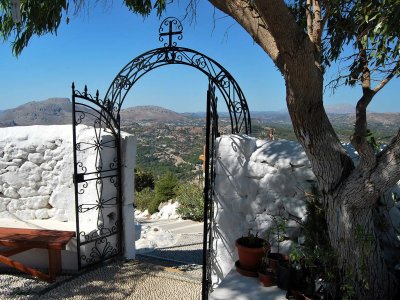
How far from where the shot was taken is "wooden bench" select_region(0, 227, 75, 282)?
3529 millimetres

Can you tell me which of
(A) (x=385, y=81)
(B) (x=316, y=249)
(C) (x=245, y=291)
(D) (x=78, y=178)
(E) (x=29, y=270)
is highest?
(A) (x=385, y=81)

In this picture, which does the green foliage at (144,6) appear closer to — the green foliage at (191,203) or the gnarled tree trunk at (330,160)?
the gnarled tree trunk at (330,160)

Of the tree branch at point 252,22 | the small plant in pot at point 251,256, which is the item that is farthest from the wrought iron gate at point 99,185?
the tree branch at point 252,22

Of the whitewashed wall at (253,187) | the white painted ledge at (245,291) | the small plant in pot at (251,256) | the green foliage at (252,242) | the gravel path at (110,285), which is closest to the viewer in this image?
the white painted ledge at (245,291)

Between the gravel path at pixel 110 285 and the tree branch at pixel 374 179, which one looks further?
the gravel path at pixel 110 285

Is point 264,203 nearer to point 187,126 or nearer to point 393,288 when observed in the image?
point 393,288

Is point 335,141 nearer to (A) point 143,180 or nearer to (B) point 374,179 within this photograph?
(B) point 374,179

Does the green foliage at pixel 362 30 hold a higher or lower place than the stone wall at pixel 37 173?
higher

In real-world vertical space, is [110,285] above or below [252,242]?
below

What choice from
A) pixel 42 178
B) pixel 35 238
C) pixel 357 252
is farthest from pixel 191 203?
pixel 357 252

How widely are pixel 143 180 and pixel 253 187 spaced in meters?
9.68

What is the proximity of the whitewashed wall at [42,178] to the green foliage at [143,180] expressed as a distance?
24.8ft

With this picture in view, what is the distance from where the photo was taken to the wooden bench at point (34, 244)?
3529mm

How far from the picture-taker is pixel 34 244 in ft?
11.6
